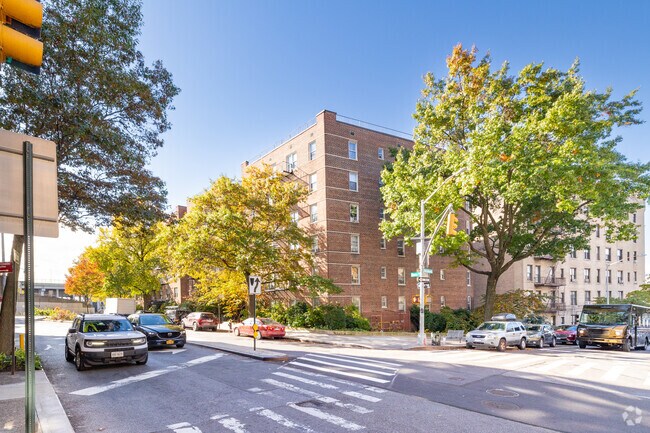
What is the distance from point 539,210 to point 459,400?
21.8 metres

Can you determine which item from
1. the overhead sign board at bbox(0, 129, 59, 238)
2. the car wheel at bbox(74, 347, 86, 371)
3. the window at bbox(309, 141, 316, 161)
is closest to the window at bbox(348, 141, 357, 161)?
the window at bbox(309, 141, 316, 161)

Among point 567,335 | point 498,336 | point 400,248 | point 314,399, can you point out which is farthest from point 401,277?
point 314,399

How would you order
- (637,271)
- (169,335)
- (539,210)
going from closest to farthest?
(169,335) → (539,210) → (637,271)

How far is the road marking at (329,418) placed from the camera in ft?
23.6

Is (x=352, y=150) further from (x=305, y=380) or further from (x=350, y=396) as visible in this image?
(x=350, y=396)

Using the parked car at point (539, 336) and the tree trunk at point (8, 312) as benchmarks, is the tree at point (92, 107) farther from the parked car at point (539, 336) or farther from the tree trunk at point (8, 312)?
the parked car at point (539, 336)

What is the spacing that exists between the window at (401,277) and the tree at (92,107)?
2719 cm

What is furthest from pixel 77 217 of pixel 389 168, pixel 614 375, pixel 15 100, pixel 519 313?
pixel 519 313

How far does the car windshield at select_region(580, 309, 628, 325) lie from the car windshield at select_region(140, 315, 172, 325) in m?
25.1

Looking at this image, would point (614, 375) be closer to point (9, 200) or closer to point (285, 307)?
point (9, 200)

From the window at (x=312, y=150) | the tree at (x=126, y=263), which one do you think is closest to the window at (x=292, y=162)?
the window at (x=312, y=150)

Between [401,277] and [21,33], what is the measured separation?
38.1m

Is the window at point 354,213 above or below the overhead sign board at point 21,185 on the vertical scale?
above

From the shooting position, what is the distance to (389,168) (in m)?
36.1
